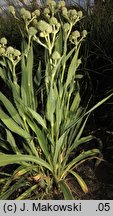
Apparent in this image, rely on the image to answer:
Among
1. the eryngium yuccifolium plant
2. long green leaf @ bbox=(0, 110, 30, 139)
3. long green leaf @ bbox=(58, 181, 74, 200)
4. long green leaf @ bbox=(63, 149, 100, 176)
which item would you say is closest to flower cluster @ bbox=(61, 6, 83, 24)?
the eryngium yuccifolium plant

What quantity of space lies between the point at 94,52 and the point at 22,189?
104 centimetres

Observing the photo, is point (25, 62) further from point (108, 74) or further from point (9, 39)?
point (9, 39)

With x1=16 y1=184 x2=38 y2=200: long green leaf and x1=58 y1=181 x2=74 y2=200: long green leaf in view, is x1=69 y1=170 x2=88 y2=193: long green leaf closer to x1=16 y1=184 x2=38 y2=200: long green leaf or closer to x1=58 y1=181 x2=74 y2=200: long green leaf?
x1=58 y1=181 x2=74 y2=200: long green leaf

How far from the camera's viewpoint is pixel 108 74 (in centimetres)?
228

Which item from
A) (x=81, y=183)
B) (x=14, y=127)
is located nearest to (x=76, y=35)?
(x=14, y=127)

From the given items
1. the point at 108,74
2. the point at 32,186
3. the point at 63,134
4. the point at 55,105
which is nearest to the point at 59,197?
the point at 32,186

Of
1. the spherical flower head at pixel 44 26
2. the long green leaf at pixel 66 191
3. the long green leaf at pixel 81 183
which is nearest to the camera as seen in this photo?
the spherical flower head at pixel 44 26

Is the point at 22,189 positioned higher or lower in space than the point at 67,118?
lower

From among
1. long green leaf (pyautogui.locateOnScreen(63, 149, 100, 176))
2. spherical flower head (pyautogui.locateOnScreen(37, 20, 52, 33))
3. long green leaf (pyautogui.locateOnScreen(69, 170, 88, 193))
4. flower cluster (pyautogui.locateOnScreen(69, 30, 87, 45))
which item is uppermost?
flower cluster (pyautogui.locateOnScreen(69, 30, 87, 45))

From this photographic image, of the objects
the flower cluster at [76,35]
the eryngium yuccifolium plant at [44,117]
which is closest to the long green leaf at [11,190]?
the eryngium yuccifolium plant at [44,117]

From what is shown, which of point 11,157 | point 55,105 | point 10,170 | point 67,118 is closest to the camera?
point 11,157

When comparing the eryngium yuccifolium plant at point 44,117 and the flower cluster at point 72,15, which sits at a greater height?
the flower cluster at point 72,15

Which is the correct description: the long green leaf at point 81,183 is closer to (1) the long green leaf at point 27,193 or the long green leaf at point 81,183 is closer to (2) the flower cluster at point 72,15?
(1) the long green leaf at point 27,193

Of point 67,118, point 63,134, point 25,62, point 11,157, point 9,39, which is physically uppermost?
point 9,39
